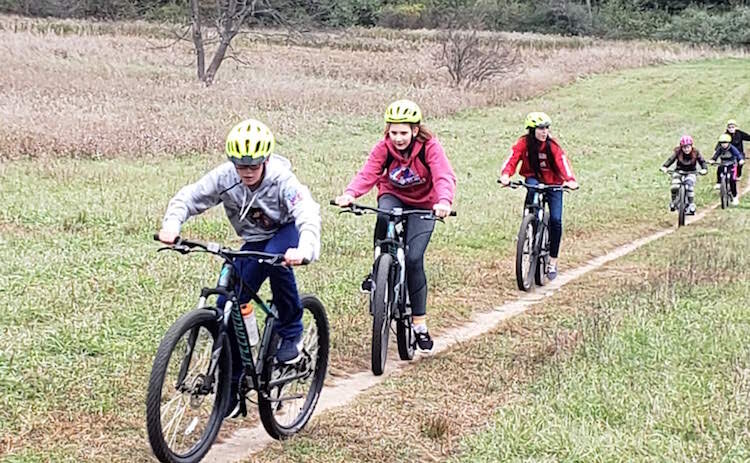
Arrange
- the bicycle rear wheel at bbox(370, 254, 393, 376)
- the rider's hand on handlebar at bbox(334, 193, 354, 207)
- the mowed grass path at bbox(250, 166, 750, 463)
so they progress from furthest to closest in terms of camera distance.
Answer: the rider's hand on handlebar at bbox(334, 193, 354, 207) → the bicycle rear wheel at bbox(370, 254, 393, 376) → the mowed grass path at bbox(250, 166, 750, 463)

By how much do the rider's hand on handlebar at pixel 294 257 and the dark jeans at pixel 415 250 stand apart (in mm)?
2741

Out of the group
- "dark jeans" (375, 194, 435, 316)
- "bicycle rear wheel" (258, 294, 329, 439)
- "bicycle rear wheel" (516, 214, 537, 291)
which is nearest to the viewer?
"bicycle rear wheel" (258, 294, 329, 439)

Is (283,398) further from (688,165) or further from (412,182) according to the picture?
(688,165)

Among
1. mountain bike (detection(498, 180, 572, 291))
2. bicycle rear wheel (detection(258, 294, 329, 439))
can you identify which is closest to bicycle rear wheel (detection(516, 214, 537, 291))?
mountain bike (detection(498, 180, 572, 291))

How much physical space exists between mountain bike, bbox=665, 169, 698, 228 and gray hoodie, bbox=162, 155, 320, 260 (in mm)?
12538

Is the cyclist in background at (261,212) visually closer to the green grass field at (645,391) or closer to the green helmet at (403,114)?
the green grass field at (645,391)

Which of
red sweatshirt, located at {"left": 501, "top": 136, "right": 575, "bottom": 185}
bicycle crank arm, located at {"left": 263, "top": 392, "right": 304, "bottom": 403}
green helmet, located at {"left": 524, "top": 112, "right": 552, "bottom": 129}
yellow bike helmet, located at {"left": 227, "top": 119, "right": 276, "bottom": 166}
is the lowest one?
bicycle crank arm, located at {"left": 263, "top": 392, "right": 304, "bottom": 403}

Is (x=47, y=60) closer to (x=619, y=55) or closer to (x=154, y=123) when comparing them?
(x=154, y=123)

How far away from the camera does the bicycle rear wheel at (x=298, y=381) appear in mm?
6125

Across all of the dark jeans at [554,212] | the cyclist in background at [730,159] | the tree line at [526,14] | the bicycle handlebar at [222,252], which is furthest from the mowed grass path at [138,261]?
the tree line at [526,14]

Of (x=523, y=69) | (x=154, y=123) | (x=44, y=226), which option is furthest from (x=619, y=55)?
(x=44, y=226)

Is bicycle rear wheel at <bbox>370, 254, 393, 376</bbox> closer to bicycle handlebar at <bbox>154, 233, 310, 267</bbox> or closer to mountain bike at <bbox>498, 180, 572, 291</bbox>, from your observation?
bicycle handlebar at <bbox>154, 233, 310, 267</bbox>

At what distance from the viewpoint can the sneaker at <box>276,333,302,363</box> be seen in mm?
6281

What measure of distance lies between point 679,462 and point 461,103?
3099 centimetres
